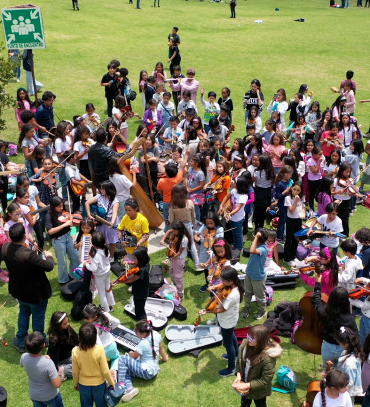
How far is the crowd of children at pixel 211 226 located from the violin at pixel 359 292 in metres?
0.13

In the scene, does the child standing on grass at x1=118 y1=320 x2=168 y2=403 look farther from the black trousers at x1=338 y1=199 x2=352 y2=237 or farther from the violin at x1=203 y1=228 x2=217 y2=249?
the black trousers at x1=338 y1=199 x2=352 y2=237

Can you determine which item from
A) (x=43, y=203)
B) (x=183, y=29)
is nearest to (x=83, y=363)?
(x=43, y=203)

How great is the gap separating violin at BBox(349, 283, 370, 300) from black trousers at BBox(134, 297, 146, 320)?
2.95 meters

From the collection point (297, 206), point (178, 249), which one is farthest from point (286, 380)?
point (297, 206)

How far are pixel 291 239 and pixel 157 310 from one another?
296cm

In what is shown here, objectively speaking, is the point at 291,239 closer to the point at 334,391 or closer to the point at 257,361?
the point at 257,361

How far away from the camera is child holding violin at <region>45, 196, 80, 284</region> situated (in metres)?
7.72

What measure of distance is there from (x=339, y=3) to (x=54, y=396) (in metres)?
48.5

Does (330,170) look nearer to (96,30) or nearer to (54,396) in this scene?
(54,396)

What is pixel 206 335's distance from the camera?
7102 millimetres

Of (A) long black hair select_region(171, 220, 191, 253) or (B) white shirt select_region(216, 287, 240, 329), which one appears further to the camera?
(A) long black hair select_region(171, 220, 191, 253)

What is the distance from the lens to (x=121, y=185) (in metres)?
8.76

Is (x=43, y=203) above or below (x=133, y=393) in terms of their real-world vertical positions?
above

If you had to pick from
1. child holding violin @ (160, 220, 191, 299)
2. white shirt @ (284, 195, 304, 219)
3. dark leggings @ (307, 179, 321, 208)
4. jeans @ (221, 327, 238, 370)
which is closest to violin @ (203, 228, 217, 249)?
child holding violin @ (160, 220, 191, 299)
